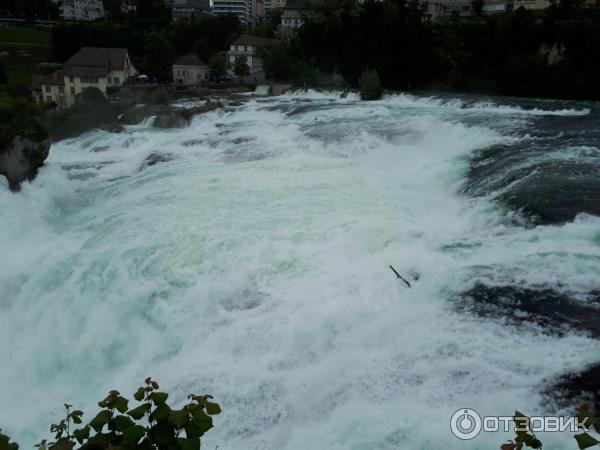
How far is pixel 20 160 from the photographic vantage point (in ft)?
56.7

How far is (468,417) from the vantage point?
6391mm

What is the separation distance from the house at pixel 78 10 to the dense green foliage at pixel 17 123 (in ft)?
235

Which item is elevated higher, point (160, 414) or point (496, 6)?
point (496, 6)

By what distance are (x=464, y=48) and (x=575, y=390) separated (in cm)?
4094

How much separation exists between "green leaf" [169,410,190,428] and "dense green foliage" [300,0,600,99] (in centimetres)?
3923

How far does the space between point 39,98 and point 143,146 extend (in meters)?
22.9

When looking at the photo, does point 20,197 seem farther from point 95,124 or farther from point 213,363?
point 95,124

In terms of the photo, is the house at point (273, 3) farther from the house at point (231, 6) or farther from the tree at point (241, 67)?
the tree at point (241, 67)

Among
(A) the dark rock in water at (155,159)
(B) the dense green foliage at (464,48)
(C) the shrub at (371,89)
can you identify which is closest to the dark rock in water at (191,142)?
(A) the dark rock in water at (155,159)

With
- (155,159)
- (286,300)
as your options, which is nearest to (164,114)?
(155,159)

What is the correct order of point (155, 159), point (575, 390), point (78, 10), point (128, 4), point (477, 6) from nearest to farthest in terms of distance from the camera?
point (575, 390) < point (155, 159) < point (477, 6) < point (78, 10) < point (128, 4)

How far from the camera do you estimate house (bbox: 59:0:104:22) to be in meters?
79.5

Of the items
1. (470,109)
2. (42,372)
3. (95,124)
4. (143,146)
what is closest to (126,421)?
(42,372)

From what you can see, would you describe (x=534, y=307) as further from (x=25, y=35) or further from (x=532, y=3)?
(x=25, y=35)
